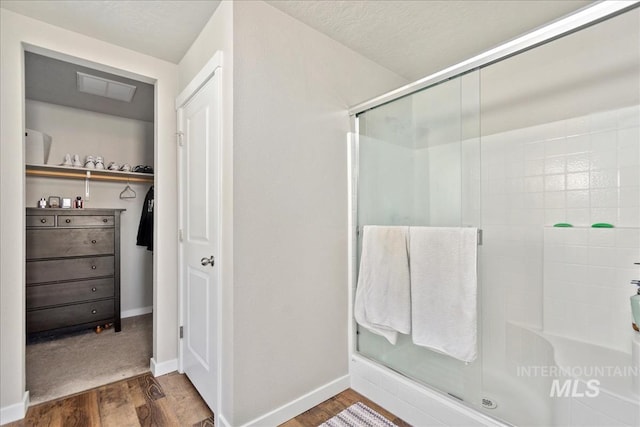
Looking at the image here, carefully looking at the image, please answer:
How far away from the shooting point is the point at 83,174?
3.04 m

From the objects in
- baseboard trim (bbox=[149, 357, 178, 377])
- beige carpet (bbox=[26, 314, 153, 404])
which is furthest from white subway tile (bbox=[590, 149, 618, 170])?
beige carpet (bbox=[26, 314, 153, 404])

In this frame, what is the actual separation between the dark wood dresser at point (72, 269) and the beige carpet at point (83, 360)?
5.7 inches

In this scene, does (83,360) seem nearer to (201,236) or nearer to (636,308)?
(201,236)

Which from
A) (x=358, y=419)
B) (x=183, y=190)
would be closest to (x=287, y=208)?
(x=183, y=190)

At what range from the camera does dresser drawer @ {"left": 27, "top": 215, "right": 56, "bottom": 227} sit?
260 centimetres

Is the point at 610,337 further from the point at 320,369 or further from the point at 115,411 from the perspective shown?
the point at 115,411

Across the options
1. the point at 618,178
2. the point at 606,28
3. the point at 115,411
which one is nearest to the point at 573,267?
the point at 618,178

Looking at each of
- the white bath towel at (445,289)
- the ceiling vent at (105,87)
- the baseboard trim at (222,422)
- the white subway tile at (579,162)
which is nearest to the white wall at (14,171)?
the ceiling vent at (105,87)

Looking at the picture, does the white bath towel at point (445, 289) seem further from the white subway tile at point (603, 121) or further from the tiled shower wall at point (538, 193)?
the white subway tile at point (603, 121)

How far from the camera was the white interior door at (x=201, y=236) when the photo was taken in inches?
66.7

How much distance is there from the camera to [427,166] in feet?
5.74

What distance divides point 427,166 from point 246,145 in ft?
Answer: 3.37

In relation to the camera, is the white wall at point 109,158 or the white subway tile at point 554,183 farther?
the white wall at point 109,158

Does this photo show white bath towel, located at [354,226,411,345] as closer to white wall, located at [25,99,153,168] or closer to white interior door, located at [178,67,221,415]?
white interior door, located at [178,67,221,415]
